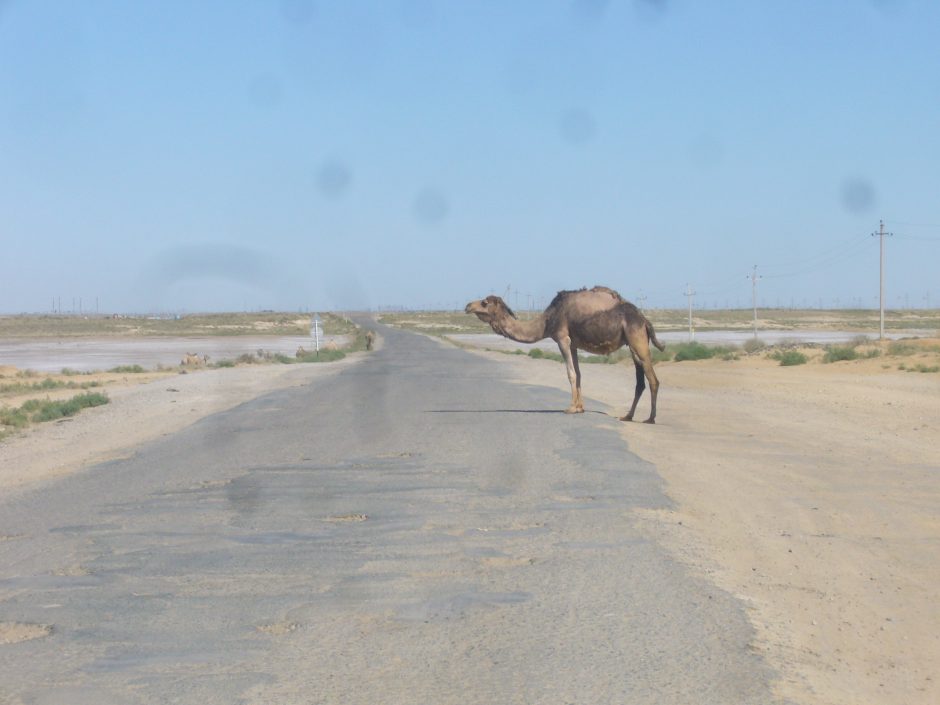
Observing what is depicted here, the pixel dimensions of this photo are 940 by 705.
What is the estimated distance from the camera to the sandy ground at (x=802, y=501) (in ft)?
21.9

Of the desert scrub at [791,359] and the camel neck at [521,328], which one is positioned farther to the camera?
the desert scrub at [791,359]

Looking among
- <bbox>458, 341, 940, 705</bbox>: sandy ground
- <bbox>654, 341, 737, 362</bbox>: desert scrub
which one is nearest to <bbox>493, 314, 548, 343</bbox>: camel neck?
<bbox>458, 341, 940, 705</bbox>: sandy ground

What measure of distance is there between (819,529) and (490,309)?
465 inches

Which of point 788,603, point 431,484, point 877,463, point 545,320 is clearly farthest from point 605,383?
point 788,603

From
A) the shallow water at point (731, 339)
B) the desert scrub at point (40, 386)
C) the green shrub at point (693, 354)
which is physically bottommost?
the shallow water at point (731, 339)

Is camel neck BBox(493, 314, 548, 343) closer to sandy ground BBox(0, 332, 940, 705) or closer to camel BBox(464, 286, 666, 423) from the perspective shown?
camel BBox(464, 286, 666, 423)

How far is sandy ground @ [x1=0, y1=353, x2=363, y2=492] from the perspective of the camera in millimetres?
16844

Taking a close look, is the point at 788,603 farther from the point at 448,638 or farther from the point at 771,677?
the point at 448,638

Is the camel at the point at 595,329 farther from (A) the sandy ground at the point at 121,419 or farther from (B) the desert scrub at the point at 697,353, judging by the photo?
(B) the desert scrub at the point at 697,353

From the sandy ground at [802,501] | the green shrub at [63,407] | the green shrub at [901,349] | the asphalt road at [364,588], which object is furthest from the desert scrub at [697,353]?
the asphalt road at [364,588]

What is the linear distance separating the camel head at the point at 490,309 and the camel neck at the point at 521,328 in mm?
108

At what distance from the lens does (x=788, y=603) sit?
301 inches

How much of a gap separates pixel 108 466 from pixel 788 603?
34.9 feet

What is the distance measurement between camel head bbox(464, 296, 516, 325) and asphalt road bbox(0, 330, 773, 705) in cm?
627
